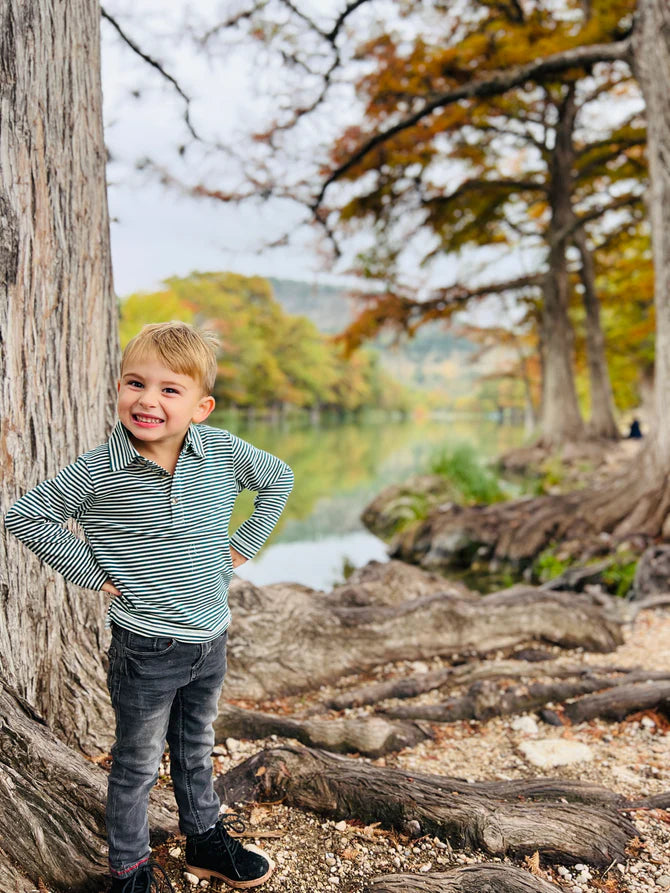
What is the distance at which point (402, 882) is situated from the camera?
5.48 ft

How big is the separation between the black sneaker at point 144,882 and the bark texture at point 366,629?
4.37 feet

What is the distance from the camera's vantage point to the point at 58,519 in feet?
5.11

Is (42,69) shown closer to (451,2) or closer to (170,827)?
(170,827)

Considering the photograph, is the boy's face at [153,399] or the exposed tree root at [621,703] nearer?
the boy's face at [153,399]

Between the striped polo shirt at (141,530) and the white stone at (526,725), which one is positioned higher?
the striped polo shirt at (141,530)

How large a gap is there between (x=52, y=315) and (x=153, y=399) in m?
0.74

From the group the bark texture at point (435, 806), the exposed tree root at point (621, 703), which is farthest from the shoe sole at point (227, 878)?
the exposed tree root at point (621, 703)

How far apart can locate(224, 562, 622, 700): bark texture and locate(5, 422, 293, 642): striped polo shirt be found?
158cm

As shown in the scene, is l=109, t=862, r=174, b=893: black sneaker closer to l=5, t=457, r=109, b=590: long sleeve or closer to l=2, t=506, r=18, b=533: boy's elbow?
l=5, t=457, r=109, b=590: long sleeve

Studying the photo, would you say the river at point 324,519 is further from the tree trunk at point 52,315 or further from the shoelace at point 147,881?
the shoelace at point 147,881

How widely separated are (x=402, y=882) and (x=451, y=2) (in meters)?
13.9

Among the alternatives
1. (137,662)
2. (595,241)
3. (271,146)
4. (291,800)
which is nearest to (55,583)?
(137,662)

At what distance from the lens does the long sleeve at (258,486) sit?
5.81 feet

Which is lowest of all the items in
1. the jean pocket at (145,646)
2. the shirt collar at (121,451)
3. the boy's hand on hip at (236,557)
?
the jean pocket at (145,646)
